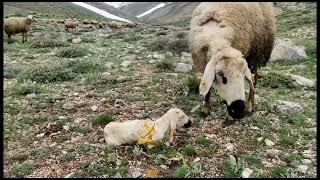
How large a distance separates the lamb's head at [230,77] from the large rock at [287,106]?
2.35 metres

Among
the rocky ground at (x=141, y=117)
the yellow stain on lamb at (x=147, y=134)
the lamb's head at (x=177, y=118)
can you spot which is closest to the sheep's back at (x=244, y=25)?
the rocky ground at (x=141, y=117)

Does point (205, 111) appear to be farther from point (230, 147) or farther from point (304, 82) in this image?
point (304, 82)

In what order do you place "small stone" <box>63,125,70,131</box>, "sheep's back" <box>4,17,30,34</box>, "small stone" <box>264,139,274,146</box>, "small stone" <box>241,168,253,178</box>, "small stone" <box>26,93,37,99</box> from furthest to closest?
"sheep's back" <box>4,17,30,34</box> < "small stone" <box>26,93,37,99</box> < "small stone" <box>63,125,70,131</box> < "small stone" <box>264,139,274,146</box> < "small stone" <box>241,168,253,178</box>

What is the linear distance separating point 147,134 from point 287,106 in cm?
413

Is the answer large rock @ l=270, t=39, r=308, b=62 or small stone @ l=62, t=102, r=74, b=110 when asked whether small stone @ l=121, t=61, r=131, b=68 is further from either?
large rock @ l=270, t=39, r=308, b=62

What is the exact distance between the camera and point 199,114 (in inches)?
431

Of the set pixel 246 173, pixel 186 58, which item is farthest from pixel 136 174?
pixel 186 58

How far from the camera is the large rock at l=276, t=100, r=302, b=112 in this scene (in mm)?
11463

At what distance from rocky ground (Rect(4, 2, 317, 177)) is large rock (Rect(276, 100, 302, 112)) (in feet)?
0.15

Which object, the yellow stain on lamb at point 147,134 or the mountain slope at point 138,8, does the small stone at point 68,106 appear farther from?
the mountain slope at point 138,8

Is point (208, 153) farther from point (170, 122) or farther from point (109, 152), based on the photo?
point (109, 152)

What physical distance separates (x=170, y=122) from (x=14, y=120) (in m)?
3.66

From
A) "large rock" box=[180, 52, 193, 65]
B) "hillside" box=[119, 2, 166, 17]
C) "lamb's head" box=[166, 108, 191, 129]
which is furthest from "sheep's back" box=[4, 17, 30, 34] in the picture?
"hillside" box=[119, 2, 166, 17]

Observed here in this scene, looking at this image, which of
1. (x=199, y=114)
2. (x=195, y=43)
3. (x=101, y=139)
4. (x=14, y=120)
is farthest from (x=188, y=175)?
(x=14, y=120)
